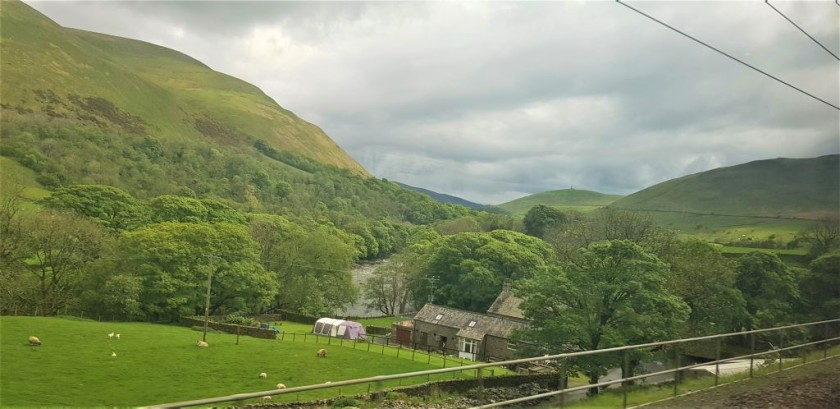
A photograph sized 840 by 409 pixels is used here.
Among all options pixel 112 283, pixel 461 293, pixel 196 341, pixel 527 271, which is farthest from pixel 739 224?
pixel 112 283

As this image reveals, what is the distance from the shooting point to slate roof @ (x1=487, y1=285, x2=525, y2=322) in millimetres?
55844

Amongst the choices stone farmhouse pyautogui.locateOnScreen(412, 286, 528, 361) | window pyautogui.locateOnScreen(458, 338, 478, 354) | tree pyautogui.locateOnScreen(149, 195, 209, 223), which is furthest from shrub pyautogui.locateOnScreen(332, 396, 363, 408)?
tree pyautogui.locateOnScreen(149, 195, 209, 223)

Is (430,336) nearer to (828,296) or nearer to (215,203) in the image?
(828,296)

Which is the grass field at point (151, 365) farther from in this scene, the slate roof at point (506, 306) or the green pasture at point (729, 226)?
the green pasture at point (729, 226)

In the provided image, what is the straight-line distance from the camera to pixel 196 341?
137ft

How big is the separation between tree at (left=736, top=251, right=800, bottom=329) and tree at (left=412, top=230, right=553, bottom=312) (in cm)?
2131

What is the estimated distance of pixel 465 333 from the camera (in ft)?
167

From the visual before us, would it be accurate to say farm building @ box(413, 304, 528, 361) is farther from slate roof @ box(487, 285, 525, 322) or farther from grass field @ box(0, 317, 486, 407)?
grass field @ box(0, 317, 486, 407)

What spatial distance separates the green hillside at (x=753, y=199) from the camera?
5275 cm

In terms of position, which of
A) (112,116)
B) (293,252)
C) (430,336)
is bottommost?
(430,336)

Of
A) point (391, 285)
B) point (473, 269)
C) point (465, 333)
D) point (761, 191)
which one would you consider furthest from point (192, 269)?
point (761, 191)

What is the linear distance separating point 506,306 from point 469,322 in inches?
254

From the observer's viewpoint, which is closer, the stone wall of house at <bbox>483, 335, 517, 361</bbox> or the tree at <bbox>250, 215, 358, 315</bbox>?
the stone wall of house at <bbox>483, 335, 517, 361</bbox>

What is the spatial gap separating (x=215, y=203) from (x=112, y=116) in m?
123
